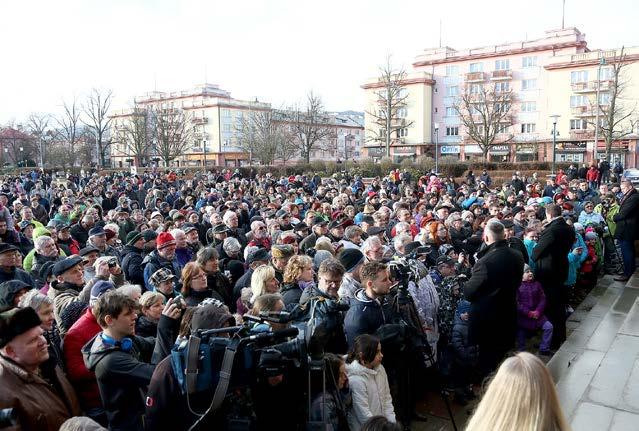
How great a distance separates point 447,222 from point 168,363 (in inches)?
270

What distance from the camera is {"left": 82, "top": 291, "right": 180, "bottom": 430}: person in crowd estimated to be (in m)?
3.05

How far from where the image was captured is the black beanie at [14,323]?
8.97 ft

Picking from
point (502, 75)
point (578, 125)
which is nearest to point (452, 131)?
point (502, 75)

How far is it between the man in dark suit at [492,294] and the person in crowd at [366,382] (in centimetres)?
173

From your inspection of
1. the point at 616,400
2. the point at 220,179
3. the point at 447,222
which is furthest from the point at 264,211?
the point at 220,179

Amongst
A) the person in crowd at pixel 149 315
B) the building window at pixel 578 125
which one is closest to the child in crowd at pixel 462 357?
the person in crowd at pixel 149 315

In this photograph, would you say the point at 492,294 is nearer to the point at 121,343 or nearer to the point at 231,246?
the point at 121,343

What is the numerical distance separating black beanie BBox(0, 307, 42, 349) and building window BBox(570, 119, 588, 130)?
197 ft

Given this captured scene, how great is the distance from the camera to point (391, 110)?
63406 mm

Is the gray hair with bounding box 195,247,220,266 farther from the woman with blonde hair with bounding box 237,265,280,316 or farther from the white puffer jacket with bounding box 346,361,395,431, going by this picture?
the white puffer jacket with bounding box 346,361,395,431

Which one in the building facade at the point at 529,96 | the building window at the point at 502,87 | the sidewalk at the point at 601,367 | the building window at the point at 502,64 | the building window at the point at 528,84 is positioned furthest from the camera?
the building window at the point at 502,64

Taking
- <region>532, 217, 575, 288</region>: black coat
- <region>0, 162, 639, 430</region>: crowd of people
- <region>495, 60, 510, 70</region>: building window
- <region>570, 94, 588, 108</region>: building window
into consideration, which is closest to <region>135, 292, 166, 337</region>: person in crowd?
<region>0, 162, 639, 430</region>: crowd of people

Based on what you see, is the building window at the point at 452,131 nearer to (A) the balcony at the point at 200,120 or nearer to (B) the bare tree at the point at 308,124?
(B) the bare tree at the point at 308,124

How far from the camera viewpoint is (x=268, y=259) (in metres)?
6.15
